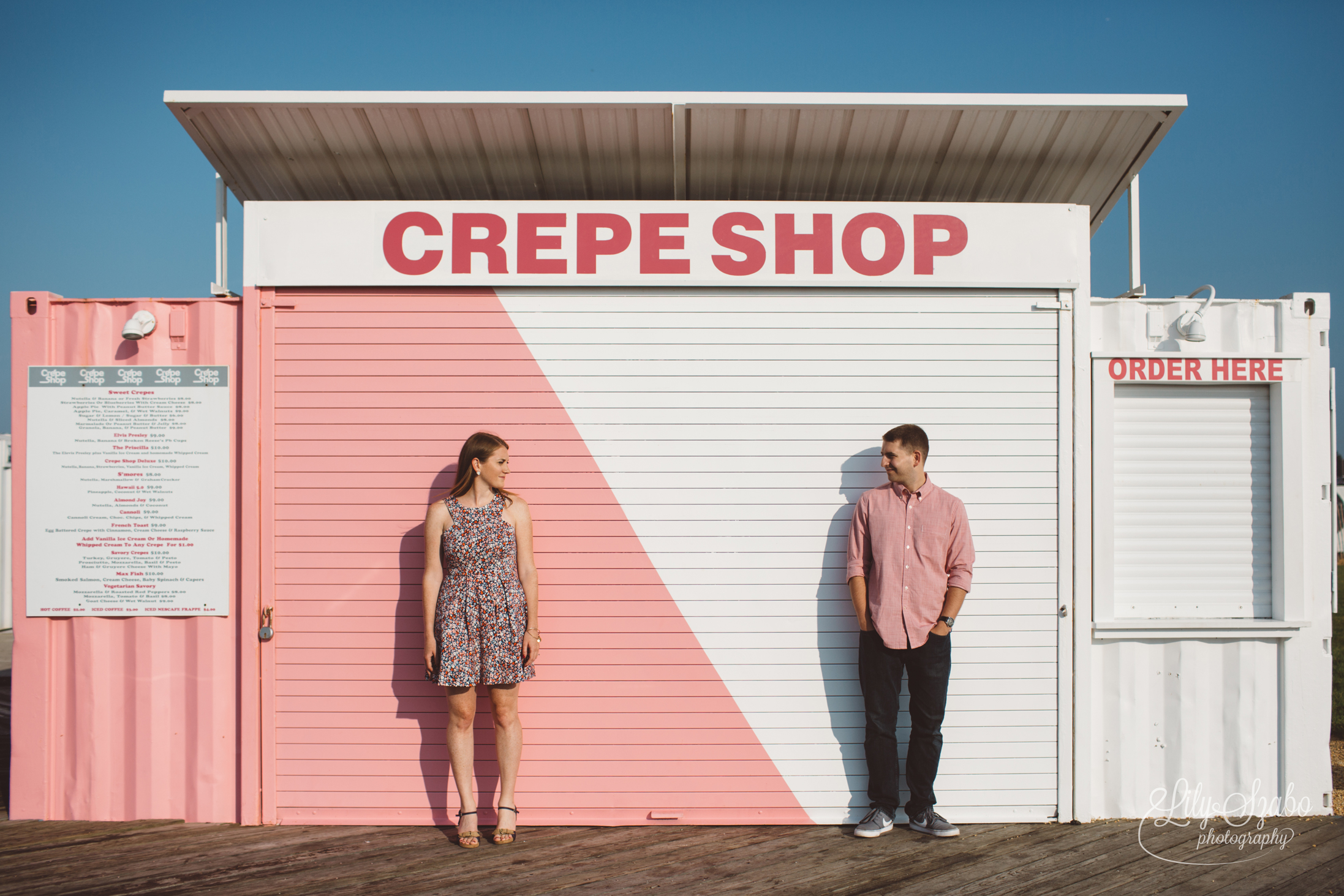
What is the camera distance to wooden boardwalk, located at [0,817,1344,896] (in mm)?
3303

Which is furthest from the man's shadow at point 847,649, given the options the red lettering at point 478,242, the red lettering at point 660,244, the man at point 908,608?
the red lettering at point 478,242

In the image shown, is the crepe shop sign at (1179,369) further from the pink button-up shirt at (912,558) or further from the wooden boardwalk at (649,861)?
the wooden boardwalk at (649,861)

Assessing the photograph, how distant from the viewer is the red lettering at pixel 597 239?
3.98 m

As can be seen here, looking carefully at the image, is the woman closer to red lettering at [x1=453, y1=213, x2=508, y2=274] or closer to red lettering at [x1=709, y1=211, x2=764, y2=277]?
red lettering at [x1=453, y1=213, x2=508, y2=274]

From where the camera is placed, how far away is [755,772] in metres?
3.94

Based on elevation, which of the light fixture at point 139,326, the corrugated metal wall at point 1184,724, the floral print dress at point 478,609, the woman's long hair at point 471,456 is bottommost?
the corrugated metal wall at point 1184,724

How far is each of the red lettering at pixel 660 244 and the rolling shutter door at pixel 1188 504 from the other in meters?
2.59

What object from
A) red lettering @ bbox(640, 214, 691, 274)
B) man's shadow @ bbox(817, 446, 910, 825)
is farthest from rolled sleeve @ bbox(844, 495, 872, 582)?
red lettering @ bbox(640, 214, 691, 274)

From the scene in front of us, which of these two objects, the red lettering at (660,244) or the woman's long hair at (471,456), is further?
the red lettering at (660,244)

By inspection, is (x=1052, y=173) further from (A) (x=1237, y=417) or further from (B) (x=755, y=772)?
(B) (x=755, y=772)

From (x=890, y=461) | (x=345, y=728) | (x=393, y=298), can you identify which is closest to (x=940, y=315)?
(x=890, y=461)

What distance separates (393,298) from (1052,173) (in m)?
3.97

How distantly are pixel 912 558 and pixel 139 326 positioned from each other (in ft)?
13.8

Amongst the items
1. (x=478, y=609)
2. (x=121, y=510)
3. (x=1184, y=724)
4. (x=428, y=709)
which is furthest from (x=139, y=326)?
(x=1184, y=724)
